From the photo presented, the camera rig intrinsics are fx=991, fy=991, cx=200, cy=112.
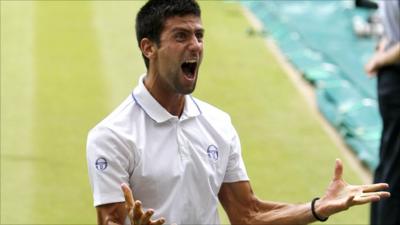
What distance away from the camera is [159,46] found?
3.60 meters

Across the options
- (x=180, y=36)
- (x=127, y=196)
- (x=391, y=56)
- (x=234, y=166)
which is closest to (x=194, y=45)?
(x=180, y=36)

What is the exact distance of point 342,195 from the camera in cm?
364

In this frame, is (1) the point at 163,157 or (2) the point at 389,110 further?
(2) the point at 389,110

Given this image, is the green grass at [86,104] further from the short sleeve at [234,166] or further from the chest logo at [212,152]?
the chest logo at [212,152]

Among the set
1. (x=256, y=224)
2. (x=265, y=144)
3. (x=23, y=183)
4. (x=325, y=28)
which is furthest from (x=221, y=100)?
(x=256, y=224)

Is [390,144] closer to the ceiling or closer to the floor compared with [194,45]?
closer to the floor

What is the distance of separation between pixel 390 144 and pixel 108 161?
2460 millimetres

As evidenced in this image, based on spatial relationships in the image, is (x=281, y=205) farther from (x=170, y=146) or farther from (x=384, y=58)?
(x=384, y=58)

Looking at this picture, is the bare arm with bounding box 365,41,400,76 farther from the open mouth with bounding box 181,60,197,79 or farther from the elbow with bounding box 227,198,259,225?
the open mouth with bounding box 181,60,197,79

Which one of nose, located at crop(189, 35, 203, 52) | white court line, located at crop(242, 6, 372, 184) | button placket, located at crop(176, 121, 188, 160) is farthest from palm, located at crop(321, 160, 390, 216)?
white court line, located at crop(242, 6, 372, 184)

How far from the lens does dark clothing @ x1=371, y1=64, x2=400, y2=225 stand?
543 centimetres

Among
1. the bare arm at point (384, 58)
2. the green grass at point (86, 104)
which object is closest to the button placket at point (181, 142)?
the bare arm at point (384, 58)

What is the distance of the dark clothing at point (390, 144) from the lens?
17.8ft

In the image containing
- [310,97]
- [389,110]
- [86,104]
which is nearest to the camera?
[389,110]
